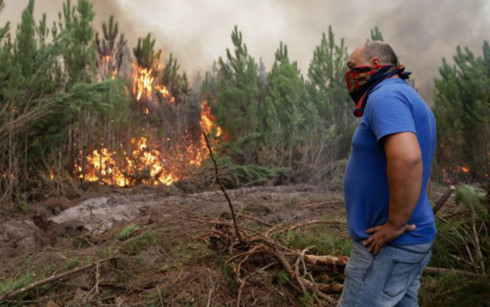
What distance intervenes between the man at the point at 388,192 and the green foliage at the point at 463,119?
45.2 ft

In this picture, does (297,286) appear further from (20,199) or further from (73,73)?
(73,73)

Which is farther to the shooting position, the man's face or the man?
the man's face

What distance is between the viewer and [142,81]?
15797 mm

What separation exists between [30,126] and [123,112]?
3315mm

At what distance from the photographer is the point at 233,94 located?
14180mm

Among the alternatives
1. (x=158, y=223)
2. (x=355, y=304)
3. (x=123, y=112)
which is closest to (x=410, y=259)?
(x=355, y=304)

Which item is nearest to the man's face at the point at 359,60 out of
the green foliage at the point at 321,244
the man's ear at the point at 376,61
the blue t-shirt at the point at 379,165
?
the man's ear at the point at 376,61

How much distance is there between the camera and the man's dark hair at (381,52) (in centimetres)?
176

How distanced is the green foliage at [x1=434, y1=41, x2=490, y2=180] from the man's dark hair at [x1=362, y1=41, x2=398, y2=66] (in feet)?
44.9

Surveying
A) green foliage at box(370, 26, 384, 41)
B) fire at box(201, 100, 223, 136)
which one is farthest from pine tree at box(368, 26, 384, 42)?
fire at box(201, 100, 223, 136)

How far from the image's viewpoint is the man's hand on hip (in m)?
1.56

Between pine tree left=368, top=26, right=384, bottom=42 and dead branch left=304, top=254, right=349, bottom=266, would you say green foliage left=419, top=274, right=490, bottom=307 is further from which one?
pine tree left=368, top=26, right=384, bottom=42

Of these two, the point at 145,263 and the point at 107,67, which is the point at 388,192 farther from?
the point at 107,67

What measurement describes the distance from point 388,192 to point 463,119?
15.0 meters
